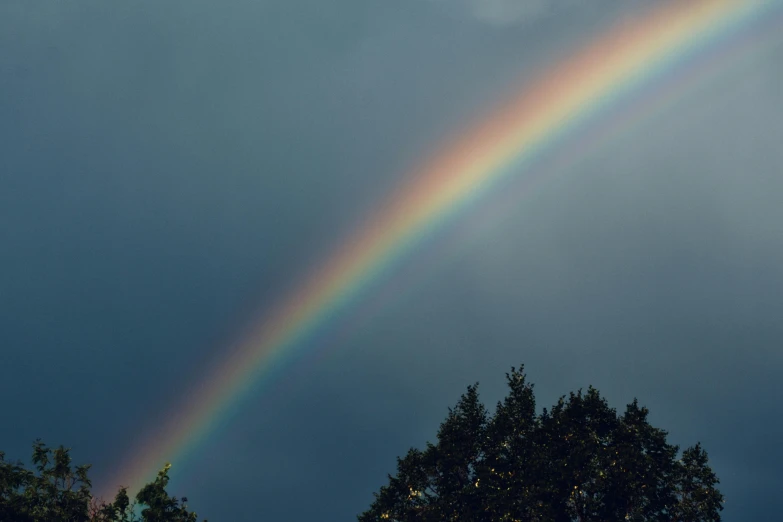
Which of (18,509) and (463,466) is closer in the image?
(18,509)

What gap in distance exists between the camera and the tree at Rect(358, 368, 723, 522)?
43.4 m

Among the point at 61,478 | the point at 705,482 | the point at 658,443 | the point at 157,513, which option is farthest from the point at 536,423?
the point at 61,478

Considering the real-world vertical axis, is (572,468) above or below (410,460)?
below

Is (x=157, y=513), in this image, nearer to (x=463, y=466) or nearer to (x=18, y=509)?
(x=18, y=509)

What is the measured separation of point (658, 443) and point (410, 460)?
1595cm

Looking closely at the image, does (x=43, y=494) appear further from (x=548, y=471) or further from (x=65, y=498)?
(x=548, y=471)

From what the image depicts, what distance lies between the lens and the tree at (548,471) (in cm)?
4338

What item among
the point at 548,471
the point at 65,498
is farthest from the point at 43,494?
the point at 548,471

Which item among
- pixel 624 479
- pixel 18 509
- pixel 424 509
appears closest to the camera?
pixel 18 509

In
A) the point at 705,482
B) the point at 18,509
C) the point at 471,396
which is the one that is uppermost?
the point at 471,396

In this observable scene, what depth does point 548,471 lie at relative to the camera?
4412 centimetres

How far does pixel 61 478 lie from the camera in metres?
42.5

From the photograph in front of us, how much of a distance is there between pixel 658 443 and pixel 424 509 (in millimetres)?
15422

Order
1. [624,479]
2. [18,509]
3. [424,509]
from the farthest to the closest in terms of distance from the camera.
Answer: [424,509]
[624,479]
[18,509]
